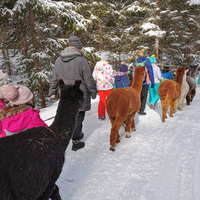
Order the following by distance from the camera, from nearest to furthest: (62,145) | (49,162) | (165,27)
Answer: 1. (49,162)
2. (62,145)
3. (165,27)

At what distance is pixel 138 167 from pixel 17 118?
2.13 meters

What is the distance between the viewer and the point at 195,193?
2160 millimetres

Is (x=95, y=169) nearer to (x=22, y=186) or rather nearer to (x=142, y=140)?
(x=142, y=140)

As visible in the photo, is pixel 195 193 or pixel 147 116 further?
pixel 147 116

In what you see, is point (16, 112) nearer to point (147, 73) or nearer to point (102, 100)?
point (102, 100)

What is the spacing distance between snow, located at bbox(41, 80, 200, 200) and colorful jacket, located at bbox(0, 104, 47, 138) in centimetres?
120

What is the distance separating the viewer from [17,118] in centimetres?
192

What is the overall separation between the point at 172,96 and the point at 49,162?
14.9 feet

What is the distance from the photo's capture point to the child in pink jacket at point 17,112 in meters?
1.86

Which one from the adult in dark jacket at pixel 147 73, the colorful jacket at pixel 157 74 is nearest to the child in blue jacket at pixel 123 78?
the adult in dark jacket at pixel 147 73

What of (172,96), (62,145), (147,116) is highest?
(62,145)

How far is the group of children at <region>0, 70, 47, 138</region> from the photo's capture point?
1861mm

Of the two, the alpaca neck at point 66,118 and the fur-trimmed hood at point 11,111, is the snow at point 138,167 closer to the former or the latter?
the alpaca neck at point 66,118

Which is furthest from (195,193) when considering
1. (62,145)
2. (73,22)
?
(73,22)
